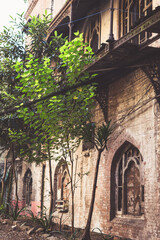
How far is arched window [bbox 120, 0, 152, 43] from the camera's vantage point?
10562 mm

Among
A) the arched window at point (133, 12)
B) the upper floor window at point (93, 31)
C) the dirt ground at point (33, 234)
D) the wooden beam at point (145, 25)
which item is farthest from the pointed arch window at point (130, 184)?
the upper floor window at point (93, 31)

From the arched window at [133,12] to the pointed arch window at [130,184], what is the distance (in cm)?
371

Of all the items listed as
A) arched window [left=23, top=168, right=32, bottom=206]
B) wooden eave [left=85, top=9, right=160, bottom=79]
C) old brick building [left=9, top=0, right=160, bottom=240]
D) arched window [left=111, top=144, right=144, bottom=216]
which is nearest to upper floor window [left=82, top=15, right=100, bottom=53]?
old brick building [left=9, top=0, right=160, bottom=240]

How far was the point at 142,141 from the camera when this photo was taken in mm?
9805

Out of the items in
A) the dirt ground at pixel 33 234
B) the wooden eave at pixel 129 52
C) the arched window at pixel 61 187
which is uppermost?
the wooden eave at pixel 129 52

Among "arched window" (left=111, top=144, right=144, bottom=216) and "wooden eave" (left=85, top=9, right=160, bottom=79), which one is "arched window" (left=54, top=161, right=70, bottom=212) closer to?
"arched window" (left=111, top=144, right=144, bottom=216)

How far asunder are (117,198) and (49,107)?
3.69 meters

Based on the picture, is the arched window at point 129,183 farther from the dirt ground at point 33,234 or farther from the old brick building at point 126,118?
the dirt ground at point 33,234

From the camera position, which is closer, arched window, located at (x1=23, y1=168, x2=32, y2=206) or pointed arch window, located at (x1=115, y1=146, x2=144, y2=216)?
pointed arch window, located at (x1=115, y1=146, x2=144, y2=216)

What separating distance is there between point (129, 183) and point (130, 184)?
0.07 metres

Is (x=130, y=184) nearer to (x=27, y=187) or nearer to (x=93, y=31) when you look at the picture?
(x=93, y=31)

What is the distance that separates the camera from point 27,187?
21.5 meters

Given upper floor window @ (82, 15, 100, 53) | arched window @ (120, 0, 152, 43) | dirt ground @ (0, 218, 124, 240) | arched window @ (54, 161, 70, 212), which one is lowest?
dirt ground @ (0, 218, 124, 240)

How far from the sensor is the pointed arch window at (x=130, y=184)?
400 inches
